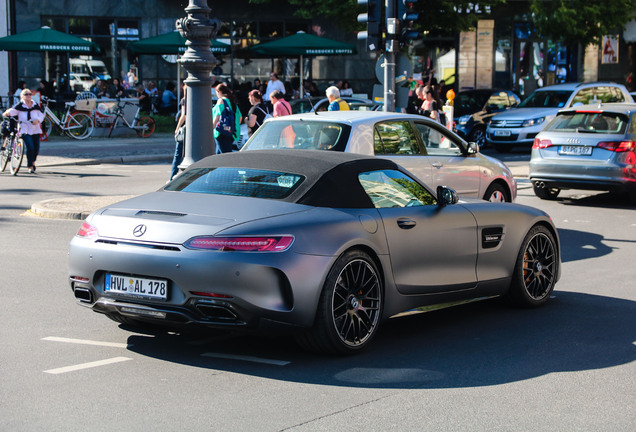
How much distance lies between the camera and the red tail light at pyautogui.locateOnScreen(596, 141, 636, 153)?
1512cm

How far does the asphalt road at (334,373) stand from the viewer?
5.14 meters

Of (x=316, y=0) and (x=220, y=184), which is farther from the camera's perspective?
(x=316, y=0)

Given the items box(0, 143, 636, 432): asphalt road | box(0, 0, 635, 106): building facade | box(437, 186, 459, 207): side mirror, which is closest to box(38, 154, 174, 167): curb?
box(0, 0, 635, 106): building facade

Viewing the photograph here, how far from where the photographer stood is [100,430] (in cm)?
488

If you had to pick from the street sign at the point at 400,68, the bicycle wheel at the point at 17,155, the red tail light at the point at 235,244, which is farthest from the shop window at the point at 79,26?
the red tail light at the point at 235,244

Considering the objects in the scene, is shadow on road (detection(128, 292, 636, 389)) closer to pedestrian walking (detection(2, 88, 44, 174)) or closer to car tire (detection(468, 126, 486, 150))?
pedestrian walking (detection(2, 88, 44, 174))

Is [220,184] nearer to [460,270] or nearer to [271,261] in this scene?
[271,261]

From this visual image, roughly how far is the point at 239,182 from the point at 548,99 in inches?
867

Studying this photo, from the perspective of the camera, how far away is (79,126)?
28.5m

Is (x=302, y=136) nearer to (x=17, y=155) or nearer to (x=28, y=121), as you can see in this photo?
(x=17, y=155)

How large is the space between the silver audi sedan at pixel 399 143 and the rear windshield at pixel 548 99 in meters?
15.0

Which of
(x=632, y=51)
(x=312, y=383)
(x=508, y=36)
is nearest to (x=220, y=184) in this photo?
(x=312, y=383)

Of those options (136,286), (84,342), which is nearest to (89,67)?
(84,342)

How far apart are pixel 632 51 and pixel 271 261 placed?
151ft
